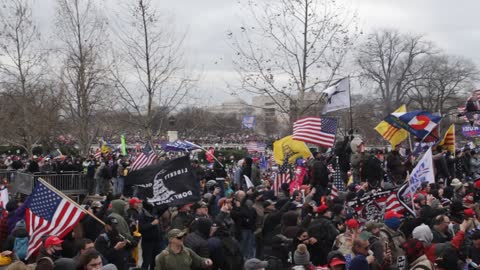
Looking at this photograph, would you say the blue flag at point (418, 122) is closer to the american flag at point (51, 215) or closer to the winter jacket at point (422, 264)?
the winter jacket at point (422, 264)

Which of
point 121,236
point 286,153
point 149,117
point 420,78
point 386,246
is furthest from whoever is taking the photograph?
point 420,78

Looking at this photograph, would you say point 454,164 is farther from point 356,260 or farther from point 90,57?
point 90,57

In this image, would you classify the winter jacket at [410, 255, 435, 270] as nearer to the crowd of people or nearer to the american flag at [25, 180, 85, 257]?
the crowd of people

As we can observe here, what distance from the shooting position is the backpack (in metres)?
8.81

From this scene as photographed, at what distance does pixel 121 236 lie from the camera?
8914 millimetres

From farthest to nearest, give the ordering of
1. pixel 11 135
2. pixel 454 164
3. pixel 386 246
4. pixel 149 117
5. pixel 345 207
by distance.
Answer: pixel 11 135 < pixel 149 117 < pixel 454 164 < pixel 345 207 < pixel 386 246

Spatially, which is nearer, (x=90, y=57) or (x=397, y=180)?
(x=397, y=180)

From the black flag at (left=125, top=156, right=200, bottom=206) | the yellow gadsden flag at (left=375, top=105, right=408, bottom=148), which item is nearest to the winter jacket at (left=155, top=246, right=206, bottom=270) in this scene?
the black flag at (left=125, top=156, right=200, bottom=206)

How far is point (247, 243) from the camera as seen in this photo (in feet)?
36.5

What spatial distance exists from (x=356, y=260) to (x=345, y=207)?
4012 millimetres

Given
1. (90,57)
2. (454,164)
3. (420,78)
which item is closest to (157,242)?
(454,164)

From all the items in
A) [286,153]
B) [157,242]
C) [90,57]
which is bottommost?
[157,242]

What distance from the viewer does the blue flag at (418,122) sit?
607 inches

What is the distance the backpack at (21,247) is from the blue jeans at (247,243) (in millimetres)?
3822
